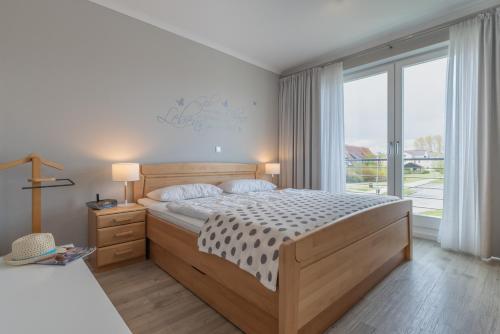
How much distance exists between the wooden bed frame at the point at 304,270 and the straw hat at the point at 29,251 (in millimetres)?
872

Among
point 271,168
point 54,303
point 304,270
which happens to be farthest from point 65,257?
point 271,168

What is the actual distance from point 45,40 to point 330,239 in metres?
3.07

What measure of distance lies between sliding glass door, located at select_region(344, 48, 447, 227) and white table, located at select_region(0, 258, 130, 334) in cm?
367

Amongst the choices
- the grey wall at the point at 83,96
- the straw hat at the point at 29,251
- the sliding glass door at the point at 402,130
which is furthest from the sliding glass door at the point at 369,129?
the straw hat at the point at 29,251

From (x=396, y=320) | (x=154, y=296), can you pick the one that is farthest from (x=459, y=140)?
(x=154, y=296)

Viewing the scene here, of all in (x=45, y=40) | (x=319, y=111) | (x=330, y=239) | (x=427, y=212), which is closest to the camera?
(x=330, y=239)

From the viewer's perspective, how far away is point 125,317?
163 centimetres

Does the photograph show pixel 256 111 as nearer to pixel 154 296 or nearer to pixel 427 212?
pixel 427 212

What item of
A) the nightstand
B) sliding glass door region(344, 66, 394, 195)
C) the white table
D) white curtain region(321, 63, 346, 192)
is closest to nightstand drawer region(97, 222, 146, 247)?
the nightstand

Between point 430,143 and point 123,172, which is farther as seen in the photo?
point 430,143

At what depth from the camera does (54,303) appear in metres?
0.95

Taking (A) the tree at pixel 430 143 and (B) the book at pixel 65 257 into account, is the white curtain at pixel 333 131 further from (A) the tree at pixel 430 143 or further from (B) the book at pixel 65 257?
(B) the book at pixel 65 257

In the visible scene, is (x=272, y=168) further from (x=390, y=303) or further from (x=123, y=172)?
(x=390, y=303)

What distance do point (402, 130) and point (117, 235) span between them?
3766 mm
